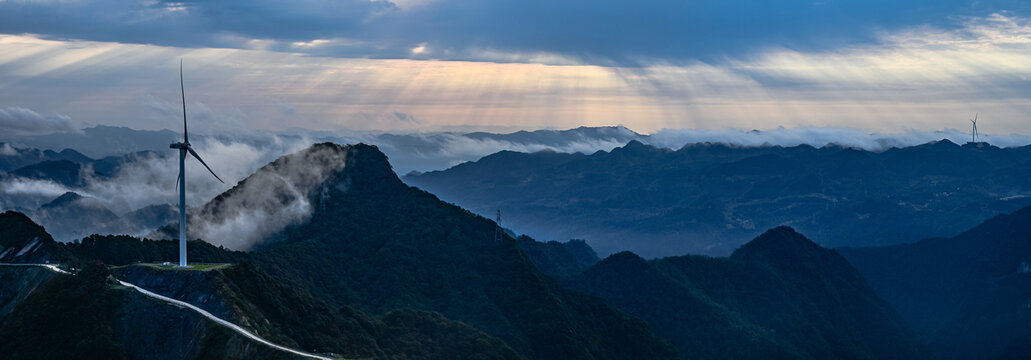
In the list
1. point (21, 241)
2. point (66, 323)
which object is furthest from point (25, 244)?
point (66, 323)

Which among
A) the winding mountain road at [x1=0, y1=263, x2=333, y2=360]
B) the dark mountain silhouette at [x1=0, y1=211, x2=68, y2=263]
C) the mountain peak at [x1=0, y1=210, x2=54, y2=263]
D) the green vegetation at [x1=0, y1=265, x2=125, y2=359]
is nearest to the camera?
the winding mountain road at [x1=0, y1=263, x2=333, y2=360]

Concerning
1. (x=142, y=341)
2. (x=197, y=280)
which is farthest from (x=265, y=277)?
Answer: (x=142, y=341)

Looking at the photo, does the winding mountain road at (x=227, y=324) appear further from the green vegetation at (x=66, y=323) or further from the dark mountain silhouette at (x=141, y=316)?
the green vegetation at (x=66, y=323)

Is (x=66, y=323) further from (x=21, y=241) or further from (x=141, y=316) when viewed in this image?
(x=21, y=241)

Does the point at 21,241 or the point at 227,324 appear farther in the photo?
the point at 21,241

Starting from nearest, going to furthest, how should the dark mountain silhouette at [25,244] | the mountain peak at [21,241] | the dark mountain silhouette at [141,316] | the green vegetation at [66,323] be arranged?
the dark mountain silhouette at [141,316]
the green vegetation at [66,323]
the dark mountain silhouette at [25,244]
the mountain peak at [21,241]

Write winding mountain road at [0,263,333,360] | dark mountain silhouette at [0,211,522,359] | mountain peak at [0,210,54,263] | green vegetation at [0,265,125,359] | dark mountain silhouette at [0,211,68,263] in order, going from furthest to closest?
mountain peak at [0,210,54,263]
dark mountain silhouette at [0,211,68,263]
green vegetation at [0,265,125,359]
dark mountain silhouette at [0,211,522,359]
winding mountain road at [0,263,333,360]

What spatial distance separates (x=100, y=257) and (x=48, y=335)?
51.4 m

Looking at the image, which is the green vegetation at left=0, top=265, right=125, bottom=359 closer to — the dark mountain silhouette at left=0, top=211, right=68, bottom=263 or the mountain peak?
the dark mountain silhouette at left=0, top=211, right=68, bottom=263

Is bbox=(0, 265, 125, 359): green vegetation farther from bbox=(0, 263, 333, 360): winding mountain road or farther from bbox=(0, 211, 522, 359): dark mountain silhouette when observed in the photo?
bbox=(0, 263, 333, 360): winding mountain road

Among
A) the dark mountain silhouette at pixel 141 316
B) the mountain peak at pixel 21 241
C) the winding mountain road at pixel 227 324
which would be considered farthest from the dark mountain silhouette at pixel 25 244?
the winding mountain road at pixel 227 324

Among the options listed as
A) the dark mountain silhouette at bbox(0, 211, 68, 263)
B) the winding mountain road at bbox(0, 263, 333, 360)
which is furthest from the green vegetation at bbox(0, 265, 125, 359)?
the dark mountain silhouette at bbox(0, 211, 68, 263)

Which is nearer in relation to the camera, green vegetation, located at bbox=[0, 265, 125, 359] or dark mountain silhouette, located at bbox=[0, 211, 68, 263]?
green vegetation, located at bbox=[0, 265, 125, 359]

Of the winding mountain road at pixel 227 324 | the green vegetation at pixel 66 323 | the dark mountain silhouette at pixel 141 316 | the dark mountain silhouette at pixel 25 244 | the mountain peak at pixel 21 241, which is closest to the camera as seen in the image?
the winding mountain road at pixel 227 324
